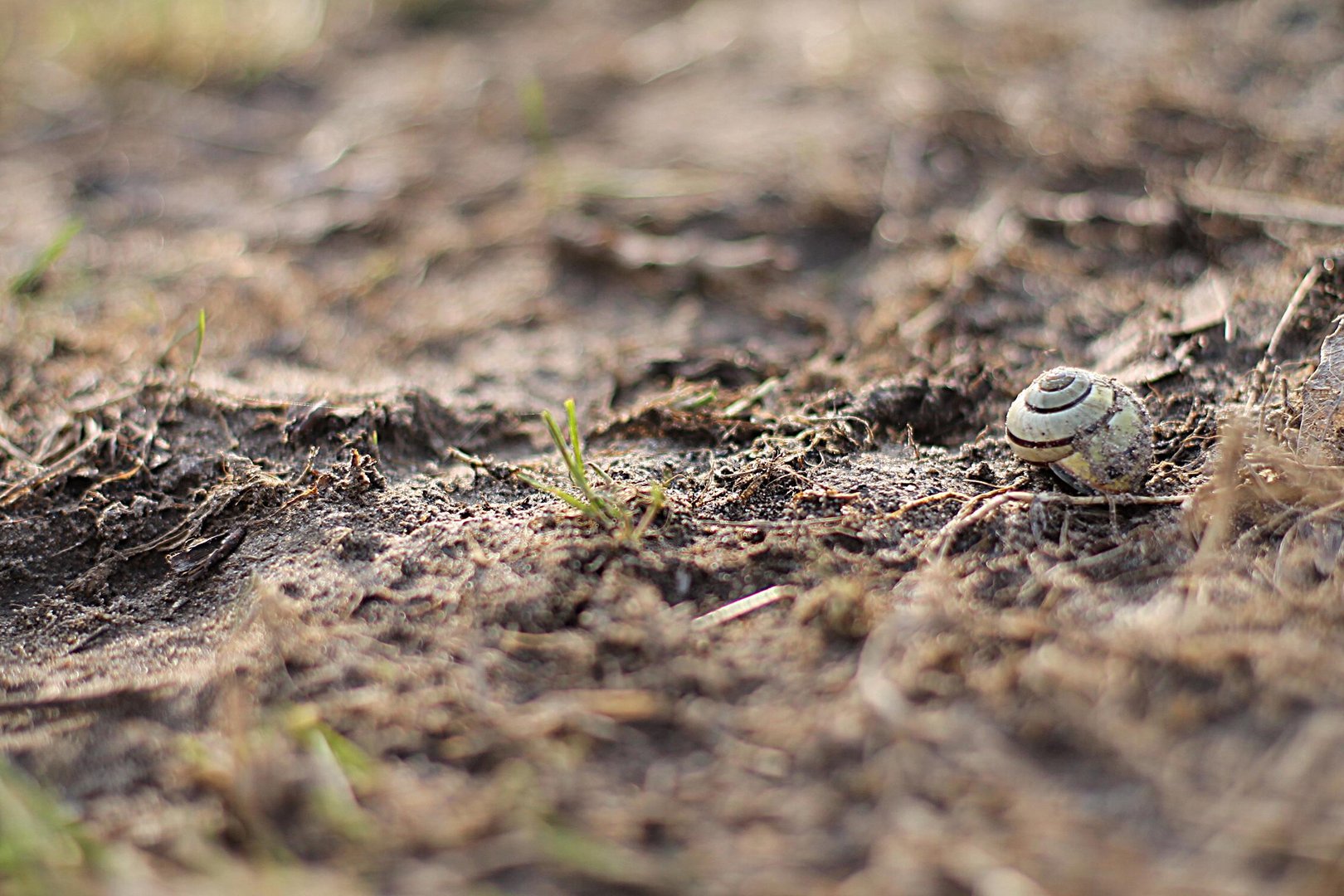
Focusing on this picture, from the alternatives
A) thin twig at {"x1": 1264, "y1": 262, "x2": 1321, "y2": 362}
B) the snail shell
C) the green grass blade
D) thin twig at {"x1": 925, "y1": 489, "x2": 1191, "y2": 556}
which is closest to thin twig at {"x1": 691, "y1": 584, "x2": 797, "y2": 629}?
thin twig at {"x1": 925, "y1": 489, "x2": 1191, "y2": 556}

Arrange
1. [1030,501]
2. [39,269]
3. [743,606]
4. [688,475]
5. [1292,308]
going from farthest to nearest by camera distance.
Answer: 1. [39,269]
2. [1292,308]
3. [688,475]
4. [1030,501]
5. [743,606]

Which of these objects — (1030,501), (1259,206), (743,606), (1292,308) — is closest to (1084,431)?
(1030,501)

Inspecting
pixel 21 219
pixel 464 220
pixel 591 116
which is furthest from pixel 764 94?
pixel 21 219

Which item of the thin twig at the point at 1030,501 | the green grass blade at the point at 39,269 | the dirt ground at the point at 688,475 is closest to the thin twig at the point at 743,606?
the dirt ground at the point at 688,475

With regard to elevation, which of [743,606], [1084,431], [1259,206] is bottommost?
[743,606]

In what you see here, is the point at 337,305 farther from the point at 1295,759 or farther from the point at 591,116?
the point at 1295,759

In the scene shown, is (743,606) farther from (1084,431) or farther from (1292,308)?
(1292,308)
